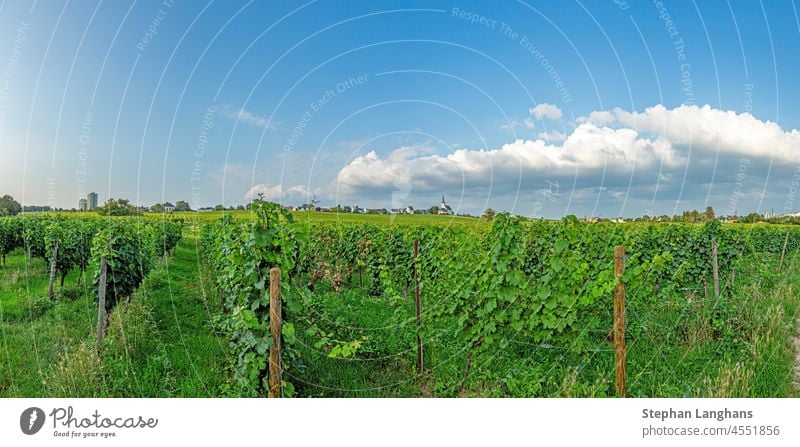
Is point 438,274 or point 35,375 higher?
point 438,274

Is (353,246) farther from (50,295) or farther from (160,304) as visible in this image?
(50,295)

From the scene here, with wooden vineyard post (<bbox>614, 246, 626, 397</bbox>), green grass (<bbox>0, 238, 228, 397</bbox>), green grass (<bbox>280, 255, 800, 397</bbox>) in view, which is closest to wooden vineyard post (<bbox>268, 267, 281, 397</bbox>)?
green grass (<bbox>280, 255, 800, 397</bbox>)

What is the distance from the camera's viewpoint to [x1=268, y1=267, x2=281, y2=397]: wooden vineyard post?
4.94 metres

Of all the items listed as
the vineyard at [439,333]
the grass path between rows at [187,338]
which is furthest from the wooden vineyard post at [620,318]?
the grass path between rows at [187,338]

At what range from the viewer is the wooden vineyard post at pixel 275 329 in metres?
4.94

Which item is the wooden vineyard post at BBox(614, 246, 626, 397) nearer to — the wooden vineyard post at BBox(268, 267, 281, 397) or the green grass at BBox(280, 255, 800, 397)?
the green grass at BBox(280, 255, 800, 397)

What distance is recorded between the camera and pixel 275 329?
5031 mm

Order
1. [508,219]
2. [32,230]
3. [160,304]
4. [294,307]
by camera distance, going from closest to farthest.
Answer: [294,307], [508,219], [160,304], [32,230]

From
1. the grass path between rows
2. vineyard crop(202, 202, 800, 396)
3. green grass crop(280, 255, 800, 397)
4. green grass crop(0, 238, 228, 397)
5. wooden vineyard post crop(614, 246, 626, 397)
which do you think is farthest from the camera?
the grass path between rows

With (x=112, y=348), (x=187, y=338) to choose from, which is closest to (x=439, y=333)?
(x=187, y=338)
